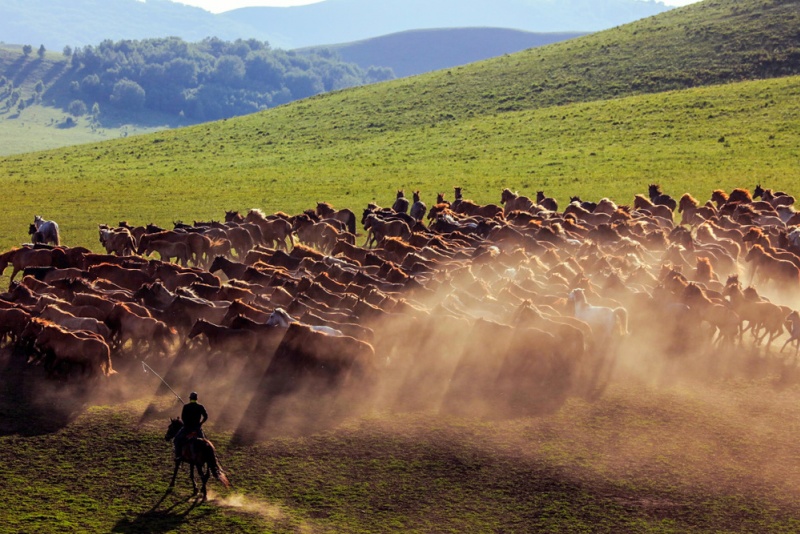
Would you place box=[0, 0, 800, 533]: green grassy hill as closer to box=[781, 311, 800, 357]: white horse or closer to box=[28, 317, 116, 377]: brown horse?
box=[28, 317, 116, 377]: brown horse

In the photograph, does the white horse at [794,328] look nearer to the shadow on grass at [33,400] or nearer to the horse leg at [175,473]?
the horse leg at [175,473]

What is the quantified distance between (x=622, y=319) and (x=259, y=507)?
10299 mm

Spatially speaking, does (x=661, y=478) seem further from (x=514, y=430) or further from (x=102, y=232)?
(x=102, y=232)

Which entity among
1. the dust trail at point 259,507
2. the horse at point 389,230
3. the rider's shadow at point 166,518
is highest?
the horse at point 389,230

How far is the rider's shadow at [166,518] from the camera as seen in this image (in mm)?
11672

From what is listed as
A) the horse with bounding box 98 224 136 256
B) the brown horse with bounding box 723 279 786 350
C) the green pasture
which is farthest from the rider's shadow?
the green pasture

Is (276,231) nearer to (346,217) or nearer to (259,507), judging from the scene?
(346,217)

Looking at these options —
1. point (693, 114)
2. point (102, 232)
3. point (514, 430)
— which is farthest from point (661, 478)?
point (693, 114)

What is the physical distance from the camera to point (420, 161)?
59.3 m

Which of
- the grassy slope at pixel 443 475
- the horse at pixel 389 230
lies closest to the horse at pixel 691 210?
the horse at pixel 389 230

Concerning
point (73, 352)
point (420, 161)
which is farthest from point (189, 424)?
point (420, 161)

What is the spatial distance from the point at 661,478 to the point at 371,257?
13.4 m

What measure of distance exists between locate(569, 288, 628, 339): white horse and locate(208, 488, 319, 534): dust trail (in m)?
9.25

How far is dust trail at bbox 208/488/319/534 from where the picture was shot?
11.9 meters
